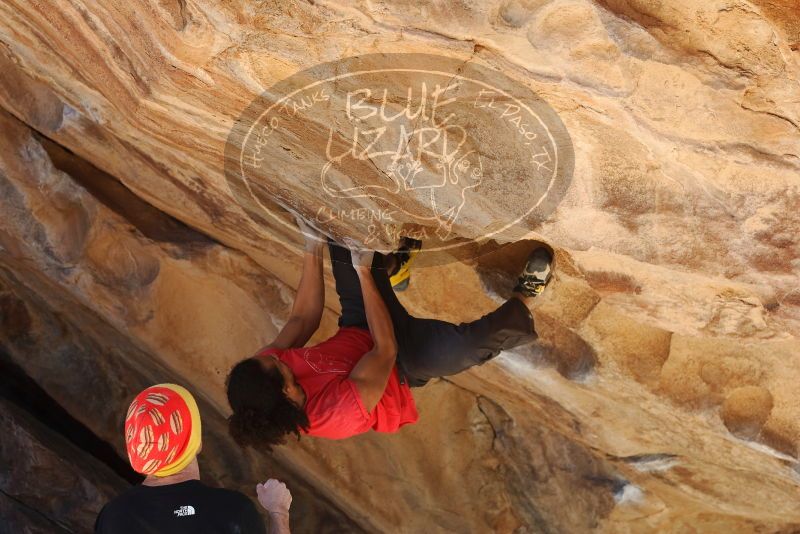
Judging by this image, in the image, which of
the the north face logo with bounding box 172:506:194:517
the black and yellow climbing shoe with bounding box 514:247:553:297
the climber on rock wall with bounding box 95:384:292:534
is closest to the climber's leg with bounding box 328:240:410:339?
the black and yellow climbing shoe with bounding box 514:247:553:297

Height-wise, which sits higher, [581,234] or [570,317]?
[581,234]

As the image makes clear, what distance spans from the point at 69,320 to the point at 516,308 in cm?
203

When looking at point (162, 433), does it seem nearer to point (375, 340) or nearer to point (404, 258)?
point (375, 340)

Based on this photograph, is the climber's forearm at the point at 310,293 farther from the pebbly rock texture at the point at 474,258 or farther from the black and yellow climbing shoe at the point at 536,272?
the black and yellow climbing shoe at the point at 536,272

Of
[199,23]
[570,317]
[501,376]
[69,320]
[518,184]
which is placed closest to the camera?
[199,23]

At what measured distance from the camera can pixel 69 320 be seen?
3.33 meters

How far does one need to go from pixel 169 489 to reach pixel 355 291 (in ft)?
2.26

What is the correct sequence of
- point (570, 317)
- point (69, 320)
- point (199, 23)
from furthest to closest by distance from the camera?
point (69, 320) → point (570, 317) → point (199, 23)

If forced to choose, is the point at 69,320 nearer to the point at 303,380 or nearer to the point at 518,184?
the point at 303,380

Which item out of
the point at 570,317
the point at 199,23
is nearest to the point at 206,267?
the point at 570,317

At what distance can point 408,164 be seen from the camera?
178 centimetres

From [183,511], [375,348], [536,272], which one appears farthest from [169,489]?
[536,272]

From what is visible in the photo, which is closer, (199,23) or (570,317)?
(199,23)

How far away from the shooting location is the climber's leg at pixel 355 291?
7.11 ft
